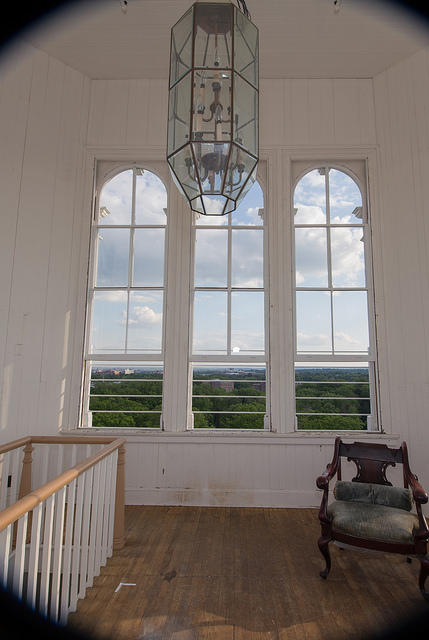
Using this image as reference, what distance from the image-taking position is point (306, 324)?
364 cm

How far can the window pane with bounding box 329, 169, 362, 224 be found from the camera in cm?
379

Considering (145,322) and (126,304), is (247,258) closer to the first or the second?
(145,322)

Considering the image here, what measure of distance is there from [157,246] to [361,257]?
2238 millimetres

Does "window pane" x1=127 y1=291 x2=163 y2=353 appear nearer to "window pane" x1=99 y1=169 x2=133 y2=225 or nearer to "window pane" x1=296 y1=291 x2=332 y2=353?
"window pane" x1=99 y1=169 x2=133 y2=225

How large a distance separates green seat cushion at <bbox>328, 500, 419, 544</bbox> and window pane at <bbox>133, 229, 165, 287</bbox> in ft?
8.67

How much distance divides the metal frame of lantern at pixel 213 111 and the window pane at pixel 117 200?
194 cm

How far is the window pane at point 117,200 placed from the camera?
386 centimetres

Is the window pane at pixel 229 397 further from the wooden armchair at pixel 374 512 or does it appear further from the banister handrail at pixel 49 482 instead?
the banister handrail at pixel 49 482

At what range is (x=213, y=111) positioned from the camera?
1833mm

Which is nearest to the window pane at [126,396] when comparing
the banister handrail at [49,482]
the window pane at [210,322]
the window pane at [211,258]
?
the window pane at [210,322]

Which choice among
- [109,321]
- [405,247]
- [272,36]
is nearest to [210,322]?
[109,321]

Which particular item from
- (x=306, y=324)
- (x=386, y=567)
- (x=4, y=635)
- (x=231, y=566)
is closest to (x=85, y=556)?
(x=4, y=635)

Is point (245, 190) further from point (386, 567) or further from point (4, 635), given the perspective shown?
point (386, 567)

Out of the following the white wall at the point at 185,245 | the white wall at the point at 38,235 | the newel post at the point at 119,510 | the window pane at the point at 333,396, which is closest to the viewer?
the newel post at the point at 119,510
